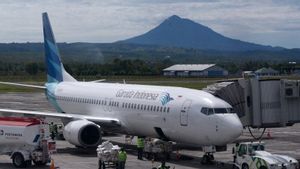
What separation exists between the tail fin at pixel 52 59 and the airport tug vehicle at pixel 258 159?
21.7 m

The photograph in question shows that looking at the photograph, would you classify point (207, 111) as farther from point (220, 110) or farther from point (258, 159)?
point (258, 159)

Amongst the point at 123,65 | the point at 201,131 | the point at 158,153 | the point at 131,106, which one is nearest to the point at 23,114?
the point at 131,106

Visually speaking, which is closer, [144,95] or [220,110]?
[220,110]

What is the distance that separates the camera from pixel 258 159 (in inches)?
971

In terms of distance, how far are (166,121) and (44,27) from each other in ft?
64.7

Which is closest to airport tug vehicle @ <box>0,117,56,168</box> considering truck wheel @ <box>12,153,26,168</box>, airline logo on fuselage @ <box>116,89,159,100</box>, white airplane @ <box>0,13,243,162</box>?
truck wheel @ <box>12,153,26,168</box>

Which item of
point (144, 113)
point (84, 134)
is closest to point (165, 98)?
point (144, 113)

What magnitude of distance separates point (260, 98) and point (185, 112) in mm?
4409

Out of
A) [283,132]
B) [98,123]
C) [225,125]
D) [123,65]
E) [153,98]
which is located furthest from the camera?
[123,65]

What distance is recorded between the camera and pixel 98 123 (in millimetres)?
35406

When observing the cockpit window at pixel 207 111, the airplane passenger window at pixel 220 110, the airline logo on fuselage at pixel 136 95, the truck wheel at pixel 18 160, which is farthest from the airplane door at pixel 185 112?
the truck wheel at pixel 18 160

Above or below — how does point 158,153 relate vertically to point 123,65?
below

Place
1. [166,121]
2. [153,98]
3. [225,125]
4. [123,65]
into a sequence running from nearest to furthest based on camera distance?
[225,125] → [166,121] → [153,98] → [123,65]

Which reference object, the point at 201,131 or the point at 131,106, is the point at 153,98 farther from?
the point at 201,131
